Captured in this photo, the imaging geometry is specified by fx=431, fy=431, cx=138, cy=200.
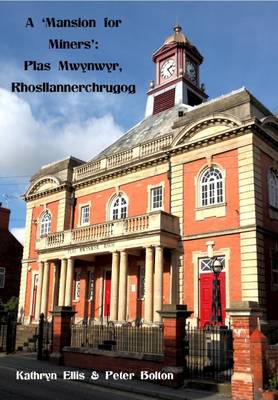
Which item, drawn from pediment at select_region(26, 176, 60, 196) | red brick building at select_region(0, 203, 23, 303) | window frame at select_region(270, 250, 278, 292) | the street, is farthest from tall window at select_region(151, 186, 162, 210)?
red brick building at select_region(0, 203, 23, 303)

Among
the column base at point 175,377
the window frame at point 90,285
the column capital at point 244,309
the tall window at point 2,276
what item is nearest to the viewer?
the column capital at point 244,309

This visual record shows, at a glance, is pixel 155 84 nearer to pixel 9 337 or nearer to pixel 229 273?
pixel 229 273

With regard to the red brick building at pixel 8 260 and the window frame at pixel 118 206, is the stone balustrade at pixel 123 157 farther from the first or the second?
the red brick building at pixel 8 260

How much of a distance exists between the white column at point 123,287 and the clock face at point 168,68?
1736 cm

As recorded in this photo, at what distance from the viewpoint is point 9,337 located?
19.4 metres

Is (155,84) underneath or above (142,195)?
above

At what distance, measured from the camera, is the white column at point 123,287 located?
20.7 m

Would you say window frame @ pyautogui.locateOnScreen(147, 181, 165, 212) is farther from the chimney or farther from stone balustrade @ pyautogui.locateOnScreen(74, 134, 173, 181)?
the chimney

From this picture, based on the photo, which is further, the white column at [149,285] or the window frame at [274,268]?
the white column at [149,285]

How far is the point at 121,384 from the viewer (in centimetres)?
1231

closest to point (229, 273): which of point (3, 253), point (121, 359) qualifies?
point (121, 359)

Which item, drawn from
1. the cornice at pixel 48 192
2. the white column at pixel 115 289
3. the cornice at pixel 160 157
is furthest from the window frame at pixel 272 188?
the cornice at pixel 48 192

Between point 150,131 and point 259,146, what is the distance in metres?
10.2

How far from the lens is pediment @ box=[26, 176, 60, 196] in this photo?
95.5 ft
